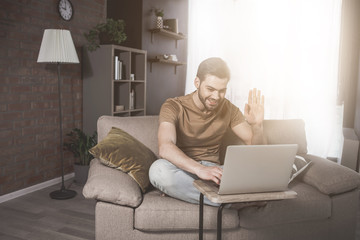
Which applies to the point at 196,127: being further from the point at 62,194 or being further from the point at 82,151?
the point at 82,151

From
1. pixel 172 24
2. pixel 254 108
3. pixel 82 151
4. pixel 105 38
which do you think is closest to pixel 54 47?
pixel 105 38

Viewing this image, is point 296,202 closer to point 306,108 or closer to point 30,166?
point 30,166

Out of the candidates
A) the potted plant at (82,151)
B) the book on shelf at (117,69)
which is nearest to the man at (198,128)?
the potted plant at (82,151)

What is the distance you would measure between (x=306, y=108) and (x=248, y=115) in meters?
3.08

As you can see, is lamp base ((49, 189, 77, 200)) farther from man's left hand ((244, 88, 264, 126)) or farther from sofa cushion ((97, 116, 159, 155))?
man's left hand ((244, 88, 264, 126))

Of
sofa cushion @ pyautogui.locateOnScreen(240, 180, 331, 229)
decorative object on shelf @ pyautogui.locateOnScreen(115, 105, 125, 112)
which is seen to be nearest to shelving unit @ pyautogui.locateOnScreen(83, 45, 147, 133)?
decorative object on shelf @ pyautogui.locateOnScreen(115, 105, 125, 112)

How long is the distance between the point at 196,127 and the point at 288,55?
125 inches

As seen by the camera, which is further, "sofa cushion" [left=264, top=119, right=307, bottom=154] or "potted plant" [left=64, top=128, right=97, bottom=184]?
"potted plant" [left=64, top=128, right=97, bottom=184]

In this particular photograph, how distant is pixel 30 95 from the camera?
3.04 m

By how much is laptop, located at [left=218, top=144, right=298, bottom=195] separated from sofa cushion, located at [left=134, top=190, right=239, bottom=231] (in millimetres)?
479

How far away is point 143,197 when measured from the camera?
177 centimetres

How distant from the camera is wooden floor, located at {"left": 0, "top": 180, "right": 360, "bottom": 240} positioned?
7.24 ft

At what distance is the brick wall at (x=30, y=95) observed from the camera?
280 centimetres

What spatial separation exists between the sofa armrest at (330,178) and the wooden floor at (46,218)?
0.58 metres
